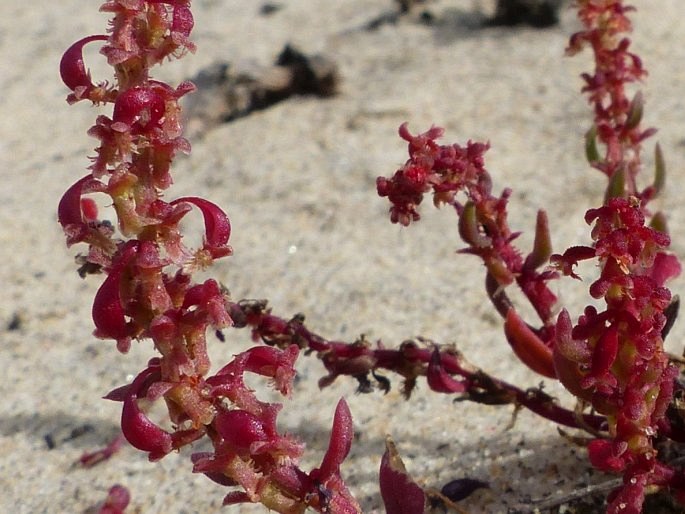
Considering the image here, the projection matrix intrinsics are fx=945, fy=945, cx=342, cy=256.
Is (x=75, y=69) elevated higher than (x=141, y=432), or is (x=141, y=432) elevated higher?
(x=75, y=69)

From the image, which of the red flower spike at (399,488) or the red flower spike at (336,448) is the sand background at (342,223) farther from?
the red flower spike at (336,448)

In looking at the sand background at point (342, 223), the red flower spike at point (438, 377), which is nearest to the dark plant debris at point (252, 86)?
the sand background at point (342, 223)

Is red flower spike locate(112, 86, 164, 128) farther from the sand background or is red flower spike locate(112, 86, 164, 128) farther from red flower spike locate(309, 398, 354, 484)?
the sand background

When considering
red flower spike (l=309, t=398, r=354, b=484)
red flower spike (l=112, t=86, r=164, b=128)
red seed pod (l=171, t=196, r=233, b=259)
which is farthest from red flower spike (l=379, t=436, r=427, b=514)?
red flower spike (l=112, t=86, r=164, b=128)

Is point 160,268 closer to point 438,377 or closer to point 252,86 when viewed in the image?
point 438,377

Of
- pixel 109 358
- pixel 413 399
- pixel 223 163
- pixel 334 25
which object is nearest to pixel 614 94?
pixel 413 399

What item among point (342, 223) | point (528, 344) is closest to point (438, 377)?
point (528, 344)
